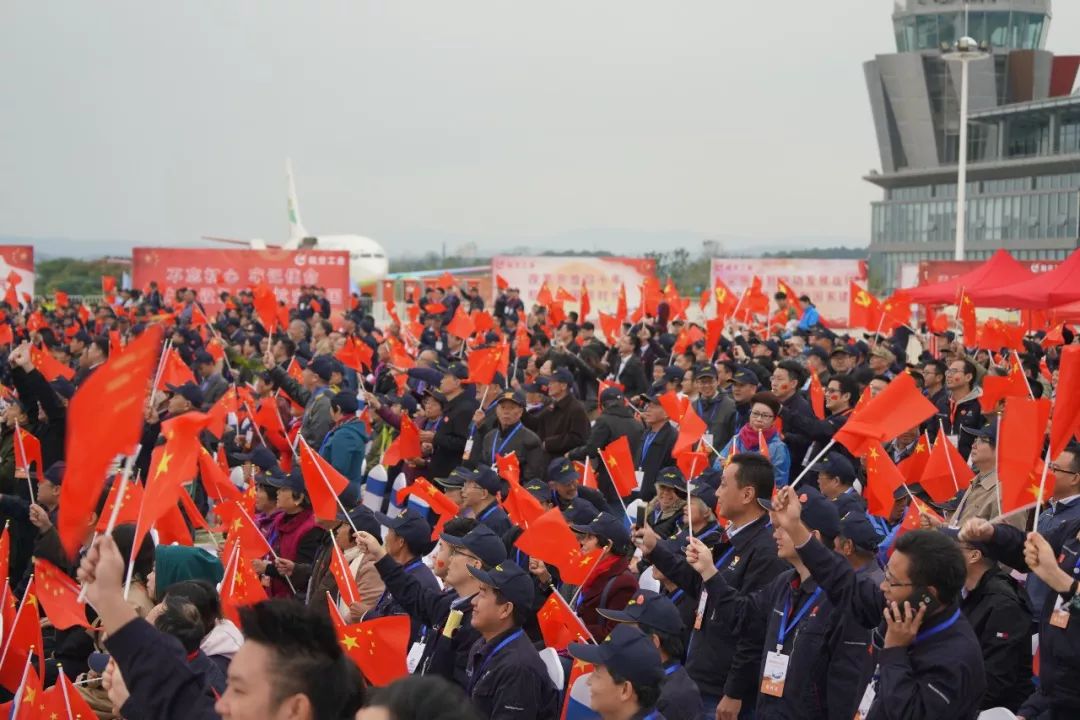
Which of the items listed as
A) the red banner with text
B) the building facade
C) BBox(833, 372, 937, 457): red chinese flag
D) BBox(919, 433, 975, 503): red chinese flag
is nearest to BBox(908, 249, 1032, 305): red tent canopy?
BBox(919, 433, 975, 503): red chinese flag

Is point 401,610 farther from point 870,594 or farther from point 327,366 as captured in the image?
point 327,366

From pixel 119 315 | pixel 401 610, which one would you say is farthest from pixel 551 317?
pixel 401 610

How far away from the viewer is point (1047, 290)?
620 inches

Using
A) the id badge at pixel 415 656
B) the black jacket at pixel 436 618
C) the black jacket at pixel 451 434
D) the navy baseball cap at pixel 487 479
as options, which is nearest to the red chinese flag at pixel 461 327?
the black jacket at pixel 451 434

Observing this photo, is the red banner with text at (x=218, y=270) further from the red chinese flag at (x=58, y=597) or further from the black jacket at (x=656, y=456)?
the red chinese flag at (x=58, y=597)

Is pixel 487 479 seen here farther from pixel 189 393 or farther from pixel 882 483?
pixel 189 393

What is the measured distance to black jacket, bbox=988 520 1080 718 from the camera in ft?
17.1

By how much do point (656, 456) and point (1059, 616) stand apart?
16.3 ft

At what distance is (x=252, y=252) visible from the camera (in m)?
31.9

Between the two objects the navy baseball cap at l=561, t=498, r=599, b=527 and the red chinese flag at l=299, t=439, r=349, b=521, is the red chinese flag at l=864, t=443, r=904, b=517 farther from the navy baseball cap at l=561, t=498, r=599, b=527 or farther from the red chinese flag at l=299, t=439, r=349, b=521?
the red chinese flag at l=299, t=439, r=349, b=521

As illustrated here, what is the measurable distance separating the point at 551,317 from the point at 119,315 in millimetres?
8475

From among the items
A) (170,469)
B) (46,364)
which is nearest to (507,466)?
(170,469)

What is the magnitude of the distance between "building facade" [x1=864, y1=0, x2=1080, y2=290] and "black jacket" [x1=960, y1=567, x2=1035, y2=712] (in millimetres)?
52400

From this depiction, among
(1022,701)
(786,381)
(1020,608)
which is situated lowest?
(1022,701)
